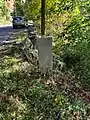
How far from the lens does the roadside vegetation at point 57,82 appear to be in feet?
21.7

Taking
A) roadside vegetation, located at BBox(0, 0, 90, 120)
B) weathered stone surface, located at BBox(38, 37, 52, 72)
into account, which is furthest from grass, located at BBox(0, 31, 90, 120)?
weathered stone surface, located at BBox(38, 37, 52, 72)

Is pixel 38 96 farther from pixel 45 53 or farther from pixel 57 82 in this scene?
pixel 45 53

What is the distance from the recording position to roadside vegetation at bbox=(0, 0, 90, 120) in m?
6.63

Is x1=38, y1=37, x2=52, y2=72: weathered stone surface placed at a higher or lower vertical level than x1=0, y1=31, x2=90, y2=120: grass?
higher

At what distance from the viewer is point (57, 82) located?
8.15 meters

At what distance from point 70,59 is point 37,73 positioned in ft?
6.10

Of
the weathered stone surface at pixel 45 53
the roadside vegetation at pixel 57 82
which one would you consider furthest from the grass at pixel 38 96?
the weathered stone surface at pixel 45 53

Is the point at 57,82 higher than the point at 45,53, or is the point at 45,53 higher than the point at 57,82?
the point at 45,53

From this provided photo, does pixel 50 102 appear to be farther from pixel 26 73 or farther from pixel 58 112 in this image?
pixel 26 73

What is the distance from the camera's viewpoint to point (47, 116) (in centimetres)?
652

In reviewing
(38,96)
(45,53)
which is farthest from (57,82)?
(38,96)

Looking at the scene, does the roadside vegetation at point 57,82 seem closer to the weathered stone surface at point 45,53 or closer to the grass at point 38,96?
the grass at point 38,96

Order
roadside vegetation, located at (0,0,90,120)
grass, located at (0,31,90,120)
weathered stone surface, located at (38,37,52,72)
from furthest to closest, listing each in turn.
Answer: weathered stone surface, located at (38,37,52,72)
roadside vegetation, located at (0,0,90,120)
grass, located at (0,31,90,120)

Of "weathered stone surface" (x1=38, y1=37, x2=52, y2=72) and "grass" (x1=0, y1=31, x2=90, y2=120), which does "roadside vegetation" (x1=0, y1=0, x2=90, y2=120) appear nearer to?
"grass" (x1=0, y1=31, x2=90, y2=120)
